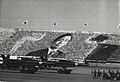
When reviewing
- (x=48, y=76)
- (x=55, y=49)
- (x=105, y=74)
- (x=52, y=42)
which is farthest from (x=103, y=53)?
(x=48, y=76)

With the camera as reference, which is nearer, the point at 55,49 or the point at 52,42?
the point at 55,49

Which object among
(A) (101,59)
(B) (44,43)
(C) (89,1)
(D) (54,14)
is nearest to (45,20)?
(D) (54,14)

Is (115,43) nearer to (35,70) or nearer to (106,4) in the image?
(106,4)

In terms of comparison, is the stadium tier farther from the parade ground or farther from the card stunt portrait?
the parade ground

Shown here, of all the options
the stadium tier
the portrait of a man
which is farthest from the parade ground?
the portrait of a man

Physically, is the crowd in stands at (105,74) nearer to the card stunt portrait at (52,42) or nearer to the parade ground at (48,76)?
the parade ground at (48,76)

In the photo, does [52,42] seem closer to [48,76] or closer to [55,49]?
[55,49]
